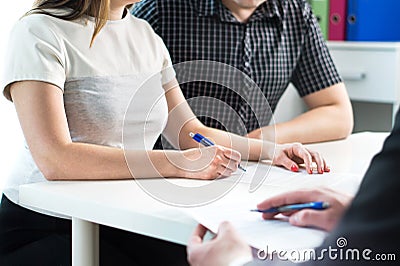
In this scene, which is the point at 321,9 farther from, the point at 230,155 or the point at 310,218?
the point at 310,218

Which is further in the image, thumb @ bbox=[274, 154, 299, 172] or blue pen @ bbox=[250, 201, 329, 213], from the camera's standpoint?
thumb @ bbox=[274, 154, 299, 172]

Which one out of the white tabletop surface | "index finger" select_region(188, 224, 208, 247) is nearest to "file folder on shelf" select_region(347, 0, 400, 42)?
the white tabletop surface

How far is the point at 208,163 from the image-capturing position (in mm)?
1393

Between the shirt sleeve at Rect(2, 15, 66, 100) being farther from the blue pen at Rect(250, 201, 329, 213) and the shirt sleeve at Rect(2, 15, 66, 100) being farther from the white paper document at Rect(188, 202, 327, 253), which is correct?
the blue pen at Rect(250, 201, 329, 213)

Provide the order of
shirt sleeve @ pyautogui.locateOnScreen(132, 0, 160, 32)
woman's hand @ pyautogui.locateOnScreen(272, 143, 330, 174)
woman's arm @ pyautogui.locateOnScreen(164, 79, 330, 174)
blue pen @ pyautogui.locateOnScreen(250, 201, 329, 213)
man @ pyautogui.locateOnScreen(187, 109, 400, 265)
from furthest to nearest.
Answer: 1. shirt sleeve @ pyautogui.locateOnScreen(132, 0, 160, 32)
2. woman's arm @ pyautogui.locateOnScreen(164, 79, 330, 174)
3. woman's hand @ pyautogui.locateOnScreen(272, 143, 330, 174)
4. blue pen @ pyautogui.locateOnScreen(250, 201, 329, 213)
5. man @ pyautogui.locateOnScreen(187, 109, 400, 265)

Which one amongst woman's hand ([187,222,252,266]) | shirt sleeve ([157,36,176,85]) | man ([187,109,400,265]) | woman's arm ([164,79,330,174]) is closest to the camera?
man ([187,109,400,265])

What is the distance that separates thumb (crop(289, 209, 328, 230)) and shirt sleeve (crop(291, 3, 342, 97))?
1.31 metres

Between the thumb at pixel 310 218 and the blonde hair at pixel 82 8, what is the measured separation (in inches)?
27.5

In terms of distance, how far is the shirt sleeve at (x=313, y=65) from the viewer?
2270mm

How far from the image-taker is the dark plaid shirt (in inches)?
82.7

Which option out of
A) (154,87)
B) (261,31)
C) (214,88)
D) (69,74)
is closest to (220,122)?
(214,88)

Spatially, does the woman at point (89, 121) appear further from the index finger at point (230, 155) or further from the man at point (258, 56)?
the man at point (258, 56)

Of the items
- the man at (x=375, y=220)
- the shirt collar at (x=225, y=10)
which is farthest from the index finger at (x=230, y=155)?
the shirt collar at (x=225, y=10)

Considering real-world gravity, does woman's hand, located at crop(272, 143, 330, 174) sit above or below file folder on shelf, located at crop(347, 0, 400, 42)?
above
